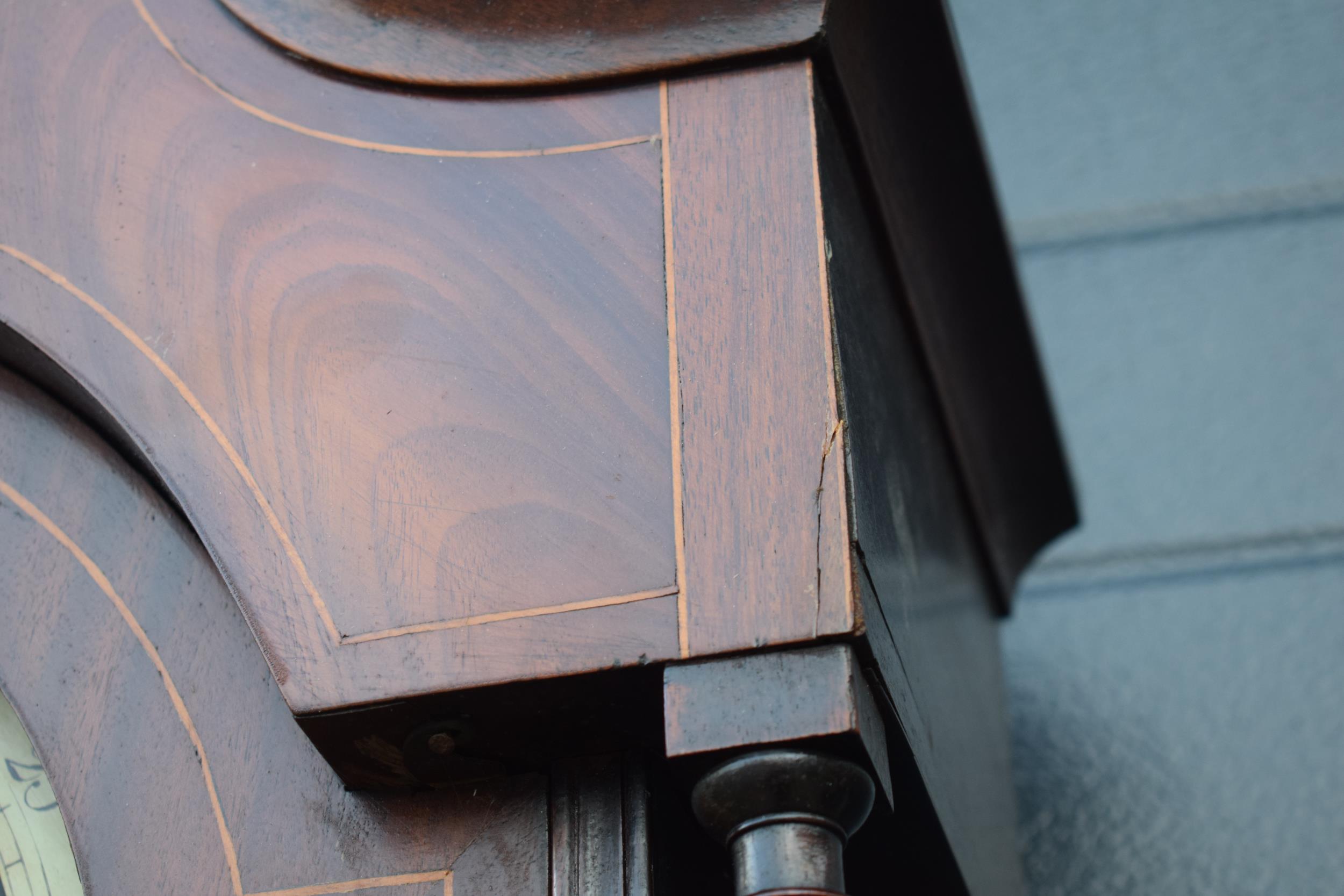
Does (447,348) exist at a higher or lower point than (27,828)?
higher

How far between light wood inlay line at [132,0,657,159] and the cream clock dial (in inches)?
14.8

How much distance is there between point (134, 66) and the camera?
2.91 ft

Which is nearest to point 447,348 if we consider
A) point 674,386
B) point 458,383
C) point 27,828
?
point 458,383

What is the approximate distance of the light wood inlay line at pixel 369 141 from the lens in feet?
2.65

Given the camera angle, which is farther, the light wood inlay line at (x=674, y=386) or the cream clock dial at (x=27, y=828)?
the cream clock dial at (x=27, y=828)

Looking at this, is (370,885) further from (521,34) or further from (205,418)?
(521,34)

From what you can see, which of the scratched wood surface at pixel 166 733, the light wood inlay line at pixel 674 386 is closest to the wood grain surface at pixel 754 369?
the light wood inlay line at pixel 674 386

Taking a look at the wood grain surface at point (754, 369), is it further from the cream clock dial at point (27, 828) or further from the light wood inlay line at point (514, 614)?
the cream clock dial at point (27, 828)

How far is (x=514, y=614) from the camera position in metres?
0.70

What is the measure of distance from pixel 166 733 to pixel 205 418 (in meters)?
0.17

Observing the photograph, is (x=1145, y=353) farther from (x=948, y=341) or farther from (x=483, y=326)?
(x=483, y=326)

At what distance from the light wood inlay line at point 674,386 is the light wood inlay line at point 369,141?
0.07ft

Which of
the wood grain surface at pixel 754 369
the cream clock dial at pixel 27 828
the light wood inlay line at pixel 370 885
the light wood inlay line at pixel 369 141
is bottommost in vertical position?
the light wood inlay line at pixel 370 885

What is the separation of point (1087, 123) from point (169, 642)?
1381 mm
